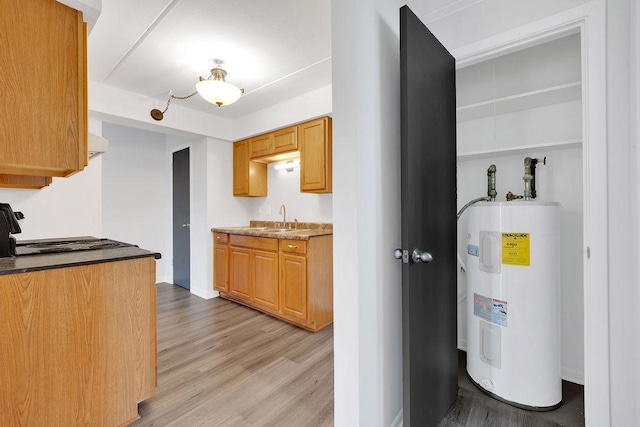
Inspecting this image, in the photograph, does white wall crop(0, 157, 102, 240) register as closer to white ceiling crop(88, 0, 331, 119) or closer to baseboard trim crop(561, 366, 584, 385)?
white ceiling crop(88, 0, 331, 119)

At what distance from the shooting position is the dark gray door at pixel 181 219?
14.0 feet

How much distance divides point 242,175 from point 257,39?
205 centimetres

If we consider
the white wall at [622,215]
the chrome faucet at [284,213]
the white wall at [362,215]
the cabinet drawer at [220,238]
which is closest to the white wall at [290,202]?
the chrome faucet at [284,213]

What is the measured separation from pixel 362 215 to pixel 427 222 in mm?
363

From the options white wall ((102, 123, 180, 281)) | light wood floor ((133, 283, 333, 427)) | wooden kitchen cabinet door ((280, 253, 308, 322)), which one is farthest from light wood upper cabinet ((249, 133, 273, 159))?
light wood floor ((133, 283, 333, 427))

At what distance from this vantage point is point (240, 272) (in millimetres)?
3430

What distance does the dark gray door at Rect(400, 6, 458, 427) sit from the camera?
120cm

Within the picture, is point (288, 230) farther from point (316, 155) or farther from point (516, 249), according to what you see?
point (516, 249)

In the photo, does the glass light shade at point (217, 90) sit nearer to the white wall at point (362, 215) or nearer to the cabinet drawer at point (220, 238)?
the white wall at point (362, 215)

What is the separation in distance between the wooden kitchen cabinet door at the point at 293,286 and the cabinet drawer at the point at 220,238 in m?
1.08

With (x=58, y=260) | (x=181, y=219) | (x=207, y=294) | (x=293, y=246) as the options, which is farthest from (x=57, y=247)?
(x=181, y=219)

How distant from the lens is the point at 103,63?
8.14ft

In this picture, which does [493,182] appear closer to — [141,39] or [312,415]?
[312,415]

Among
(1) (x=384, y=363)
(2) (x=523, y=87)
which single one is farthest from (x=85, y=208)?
(2) (x=523, y=87)
